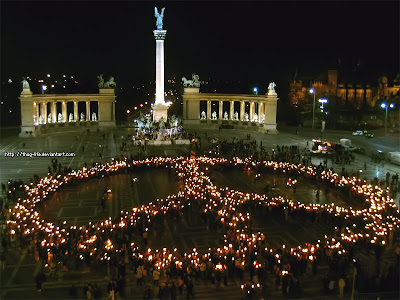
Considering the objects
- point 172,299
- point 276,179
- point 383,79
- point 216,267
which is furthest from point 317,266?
point 383,79

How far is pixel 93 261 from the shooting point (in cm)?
1939

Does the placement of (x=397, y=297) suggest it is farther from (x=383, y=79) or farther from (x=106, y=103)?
(x=383, y=79)

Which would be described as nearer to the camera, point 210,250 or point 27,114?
point 210,250

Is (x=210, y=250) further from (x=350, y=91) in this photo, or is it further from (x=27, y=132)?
(x=350, y=91)

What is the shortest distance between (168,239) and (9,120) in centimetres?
6725

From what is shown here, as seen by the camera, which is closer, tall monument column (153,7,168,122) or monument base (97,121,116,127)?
tall monument column (153,7,168,122)

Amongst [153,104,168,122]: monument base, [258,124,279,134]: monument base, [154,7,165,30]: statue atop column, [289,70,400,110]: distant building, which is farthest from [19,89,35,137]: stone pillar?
[289,70,400,110]: distant building

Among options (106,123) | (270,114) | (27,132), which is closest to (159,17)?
(106,123)

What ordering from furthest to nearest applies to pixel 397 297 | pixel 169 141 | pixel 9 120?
pixel 9 120
pixel 169 141
pixel 397 297

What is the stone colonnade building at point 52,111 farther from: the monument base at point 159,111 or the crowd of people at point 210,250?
the crowd of people at point 210,250

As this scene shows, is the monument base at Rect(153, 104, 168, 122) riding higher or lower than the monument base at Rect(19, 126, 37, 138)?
higher

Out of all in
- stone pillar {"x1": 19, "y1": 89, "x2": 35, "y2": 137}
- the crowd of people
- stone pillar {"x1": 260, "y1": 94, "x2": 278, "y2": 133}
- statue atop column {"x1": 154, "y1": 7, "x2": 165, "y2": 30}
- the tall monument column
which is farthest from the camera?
stone pillar {"x1": 260, "y1": 94, "x2": 278, "y2": 133}

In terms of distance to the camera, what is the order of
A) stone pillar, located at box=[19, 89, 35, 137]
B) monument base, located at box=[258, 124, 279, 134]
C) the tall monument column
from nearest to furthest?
1. the tall monument column
2. stone pillar, located at box=[19, 89, 35, 137]
3. monument base, located at box=[258, 124, 279, 134]

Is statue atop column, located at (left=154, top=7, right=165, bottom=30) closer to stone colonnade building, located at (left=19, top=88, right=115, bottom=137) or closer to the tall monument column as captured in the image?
the tall monument column
